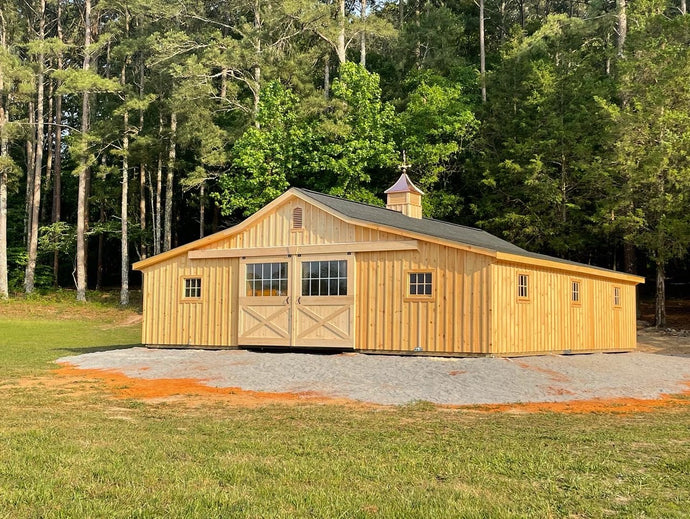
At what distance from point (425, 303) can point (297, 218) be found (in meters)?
4.18

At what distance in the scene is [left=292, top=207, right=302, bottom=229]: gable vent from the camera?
17906mm

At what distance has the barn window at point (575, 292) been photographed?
726 inches

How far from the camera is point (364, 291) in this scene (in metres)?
16.9

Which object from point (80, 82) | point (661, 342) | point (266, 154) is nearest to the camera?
point (661, 342)

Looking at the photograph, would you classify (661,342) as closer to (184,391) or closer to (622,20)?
(622,20)

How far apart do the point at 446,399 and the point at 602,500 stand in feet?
19.5

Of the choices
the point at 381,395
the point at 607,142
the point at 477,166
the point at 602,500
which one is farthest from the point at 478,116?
the point at 602,500

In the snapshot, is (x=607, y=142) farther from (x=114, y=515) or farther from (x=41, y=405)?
(x=114, y=515)

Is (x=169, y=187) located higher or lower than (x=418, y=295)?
higher

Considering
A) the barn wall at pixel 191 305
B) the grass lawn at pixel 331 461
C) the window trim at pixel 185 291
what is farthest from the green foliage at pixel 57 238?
the grass lawn at pixel 331 461

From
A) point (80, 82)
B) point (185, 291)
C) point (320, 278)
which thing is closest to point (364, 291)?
point (320, 278)

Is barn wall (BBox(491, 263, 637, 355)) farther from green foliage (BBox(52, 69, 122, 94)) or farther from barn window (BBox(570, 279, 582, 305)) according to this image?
green foliage (BBox(52, 69, 122, 94))

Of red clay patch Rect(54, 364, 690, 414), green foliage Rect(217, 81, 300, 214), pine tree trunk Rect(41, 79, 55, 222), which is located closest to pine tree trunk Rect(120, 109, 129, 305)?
green foliage Rect(217, 81, 300, 214)

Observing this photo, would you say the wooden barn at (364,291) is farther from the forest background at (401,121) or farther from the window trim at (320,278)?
the forest background at (401,121)
